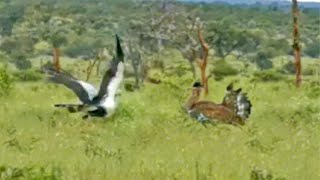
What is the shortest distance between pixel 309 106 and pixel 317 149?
4129 mm

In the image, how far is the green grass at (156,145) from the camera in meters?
8.62

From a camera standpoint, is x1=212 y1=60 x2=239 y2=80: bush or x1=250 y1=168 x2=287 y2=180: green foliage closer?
x1=250 y1=168 x2=287 y2=180: green foliage

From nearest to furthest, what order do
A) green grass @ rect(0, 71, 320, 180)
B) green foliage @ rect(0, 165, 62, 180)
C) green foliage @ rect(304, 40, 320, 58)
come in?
1. green foliage @ rect(0, 165, 62, 180)
2. green grass @ rect(0, 71, 320, 180)
3. green foliage @ rect(304, 40, 320, 58)

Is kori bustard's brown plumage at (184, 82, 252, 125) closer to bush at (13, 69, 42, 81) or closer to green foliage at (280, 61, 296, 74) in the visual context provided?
bush at (13, 69, 42, 81)

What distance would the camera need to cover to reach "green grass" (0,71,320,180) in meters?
8.62

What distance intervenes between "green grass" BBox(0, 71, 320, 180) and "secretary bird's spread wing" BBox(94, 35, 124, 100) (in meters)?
0.57

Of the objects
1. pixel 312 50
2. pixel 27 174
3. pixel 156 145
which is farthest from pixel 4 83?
pixel 312 50

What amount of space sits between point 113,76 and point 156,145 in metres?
1.33

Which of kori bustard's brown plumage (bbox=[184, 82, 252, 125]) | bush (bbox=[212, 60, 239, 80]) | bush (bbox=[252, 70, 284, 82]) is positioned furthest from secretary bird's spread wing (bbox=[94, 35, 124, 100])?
bush (bbox=[212, 60, 239, 80])

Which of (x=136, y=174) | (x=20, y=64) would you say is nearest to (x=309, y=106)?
(x=136, y=174)

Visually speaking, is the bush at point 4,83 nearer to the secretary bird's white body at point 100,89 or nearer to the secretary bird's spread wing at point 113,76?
the secretary bird's white body at point 100,89

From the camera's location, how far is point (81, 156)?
964cm

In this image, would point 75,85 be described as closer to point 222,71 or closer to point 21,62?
point 222,71

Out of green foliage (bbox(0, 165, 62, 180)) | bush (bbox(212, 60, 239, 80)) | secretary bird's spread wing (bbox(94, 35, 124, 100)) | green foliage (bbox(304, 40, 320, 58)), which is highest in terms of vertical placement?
secretary bird's spread wing (bbox(94, 35, 124, 100))
